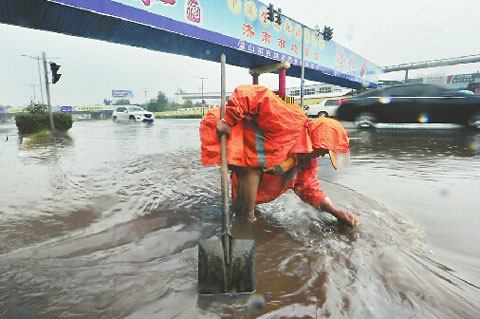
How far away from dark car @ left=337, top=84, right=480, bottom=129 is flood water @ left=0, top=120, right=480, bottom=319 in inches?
182

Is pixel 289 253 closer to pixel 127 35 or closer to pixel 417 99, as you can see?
pixel 417 99

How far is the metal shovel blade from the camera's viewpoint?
1322 mm

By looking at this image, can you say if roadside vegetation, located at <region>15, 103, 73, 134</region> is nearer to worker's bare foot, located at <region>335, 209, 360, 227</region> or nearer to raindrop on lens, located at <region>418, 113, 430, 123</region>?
worker's bare foot, located at <region>335, 209, 360, 227</region>

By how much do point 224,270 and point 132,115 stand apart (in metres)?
20.2

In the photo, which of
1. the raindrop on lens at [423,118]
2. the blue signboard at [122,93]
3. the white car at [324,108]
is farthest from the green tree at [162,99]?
the raindrop on lens at [423,118]

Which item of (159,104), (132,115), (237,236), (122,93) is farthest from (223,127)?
(122,93)

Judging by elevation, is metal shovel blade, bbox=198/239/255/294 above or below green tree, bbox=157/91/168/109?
below

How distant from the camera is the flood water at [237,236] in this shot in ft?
4.13

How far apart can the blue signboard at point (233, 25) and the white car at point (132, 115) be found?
955cm

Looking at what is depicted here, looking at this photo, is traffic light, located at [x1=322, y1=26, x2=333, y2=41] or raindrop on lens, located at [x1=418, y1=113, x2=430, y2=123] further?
traffic light, located at [x1=322, y1=26, x2=333, y2=41]

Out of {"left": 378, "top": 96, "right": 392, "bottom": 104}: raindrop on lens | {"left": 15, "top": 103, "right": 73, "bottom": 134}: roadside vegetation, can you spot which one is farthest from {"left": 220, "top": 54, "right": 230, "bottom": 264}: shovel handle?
{"left": 15, "top": 103, "right": 73, "bottom": 134}: roadside vegetation

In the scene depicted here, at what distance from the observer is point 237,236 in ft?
6.69

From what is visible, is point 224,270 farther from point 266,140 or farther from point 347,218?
point 347,218

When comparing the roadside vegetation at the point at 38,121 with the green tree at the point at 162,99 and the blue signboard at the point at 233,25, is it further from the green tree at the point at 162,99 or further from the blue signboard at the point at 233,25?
the green tree at the point at 162,99
